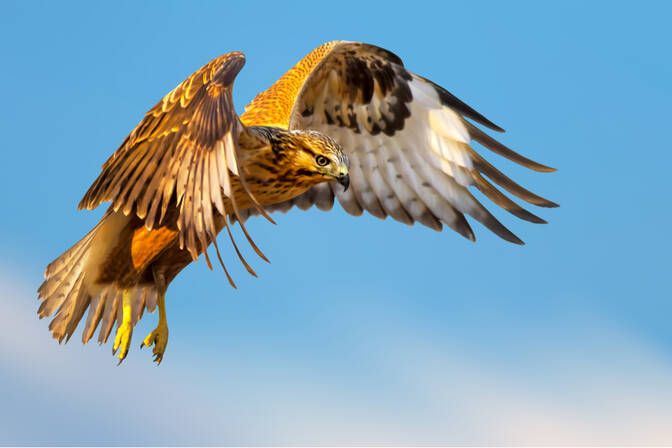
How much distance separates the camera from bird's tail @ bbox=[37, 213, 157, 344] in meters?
8.68

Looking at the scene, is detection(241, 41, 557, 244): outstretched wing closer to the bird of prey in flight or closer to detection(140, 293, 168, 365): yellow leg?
the bird of prey in flight

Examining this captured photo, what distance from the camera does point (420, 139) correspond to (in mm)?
9867

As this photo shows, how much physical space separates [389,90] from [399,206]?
1077 mm

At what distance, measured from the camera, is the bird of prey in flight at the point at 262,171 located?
23.0 feet

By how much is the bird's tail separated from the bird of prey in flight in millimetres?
11

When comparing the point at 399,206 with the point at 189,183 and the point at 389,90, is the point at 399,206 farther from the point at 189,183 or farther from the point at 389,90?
the point at 189,183

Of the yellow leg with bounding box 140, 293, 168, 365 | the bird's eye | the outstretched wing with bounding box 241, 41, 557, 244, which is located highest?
the outstretched wing with bounding box 241, 41, 557, 244

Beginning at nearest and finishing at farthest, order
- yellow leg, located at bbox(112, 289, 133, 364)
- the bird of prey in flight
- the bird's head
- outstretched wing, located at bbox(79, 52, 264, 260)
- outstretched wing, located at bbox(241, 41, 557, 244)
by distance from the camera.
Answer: outstretched wing, located at bbox(79, 52, 264, 260)
the bird of prey in flight
the bird's head
yellow leg, located at bbox(112, 289, 133, 364)
outstretched wing, located at bbox(241, 41, 557, 244)

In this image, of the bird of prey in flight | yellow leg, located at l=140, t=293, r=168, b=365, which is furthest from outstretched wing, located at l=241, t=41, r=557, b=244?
yellow leg, located at l=140, t=293, r=168, b=365

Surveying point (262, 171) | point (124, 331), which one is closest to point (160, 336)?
point (124, 331)

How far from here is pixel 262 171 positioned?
306 inches

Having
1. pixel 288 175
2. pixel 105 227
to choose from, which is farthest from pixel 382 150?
pixel 105 227

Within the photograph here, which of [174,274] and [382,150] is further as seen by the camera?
[382,150]

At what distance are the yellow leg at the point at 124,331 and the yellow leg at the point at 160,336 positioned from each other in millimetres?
186
